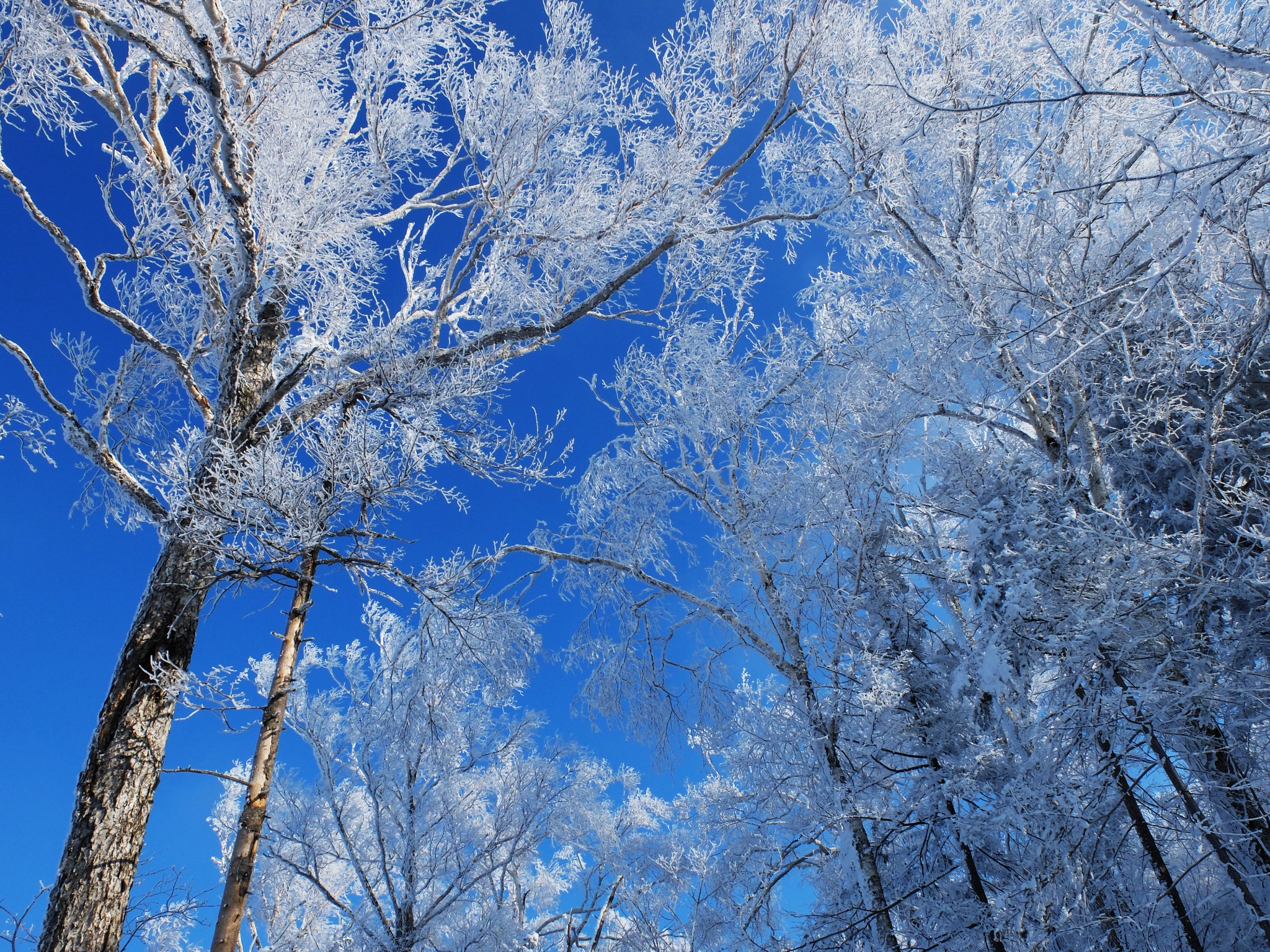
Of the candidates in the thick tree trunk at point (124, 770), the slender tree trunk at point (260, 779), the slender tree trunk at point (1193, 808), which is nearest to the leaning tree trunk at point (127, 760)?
the thick tree trunk at point (124, 770)

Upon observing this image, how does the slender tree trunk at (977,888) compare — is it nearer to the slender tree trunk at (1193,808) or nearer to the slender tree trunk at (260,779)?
the slender tree trunk at (1193,808)

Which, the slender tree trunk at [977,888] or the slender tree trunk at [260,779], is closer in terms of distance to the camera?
the slender tree trunk at [260,779]

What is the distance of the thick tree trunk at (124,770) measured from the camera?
4203 millimetres

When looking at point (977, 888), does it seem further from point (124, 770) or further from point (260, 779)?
point (124, 770)

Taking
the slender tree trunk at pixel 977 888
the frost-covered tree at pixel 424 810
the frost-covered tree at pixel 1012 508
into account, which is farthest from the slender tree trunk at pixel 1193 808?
the frost-covered tree at pixel 424 810

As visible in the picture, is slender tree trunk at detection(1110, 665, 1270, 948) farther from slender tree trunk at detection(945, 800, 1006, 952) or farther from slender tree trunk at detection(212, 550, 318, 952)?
slender tree trunk at detection(212, 550, 318, 952)

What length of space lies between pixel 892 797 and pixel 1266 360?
4.06 metres

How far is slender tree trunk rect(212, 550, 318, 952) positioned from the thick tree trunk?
2.40ft

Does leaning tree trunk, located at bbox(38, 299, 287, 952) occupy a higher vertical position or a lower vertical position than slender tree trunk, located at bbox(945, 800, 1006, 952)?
higher

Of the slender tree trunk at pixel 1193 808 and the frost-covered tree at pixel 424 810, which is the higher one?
the frost-covered tree at pixel 424 810

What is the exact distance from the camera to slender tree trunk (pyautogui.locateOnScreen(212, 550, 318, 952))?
3955mm

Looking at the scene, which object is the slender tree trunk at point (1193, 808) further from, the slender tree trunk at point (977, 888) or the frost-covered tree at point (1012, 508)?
the slender tree trunk at point (977, 888)

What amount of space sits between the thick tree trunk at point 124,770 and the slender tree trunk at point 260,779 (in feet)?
2.40

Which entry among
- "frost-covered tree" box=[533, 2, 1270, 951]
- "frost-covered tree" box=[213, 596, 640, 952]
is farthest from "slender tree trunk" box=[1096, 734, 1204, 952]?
"frost-covered tree" box=[213, 596, 640, 952]
